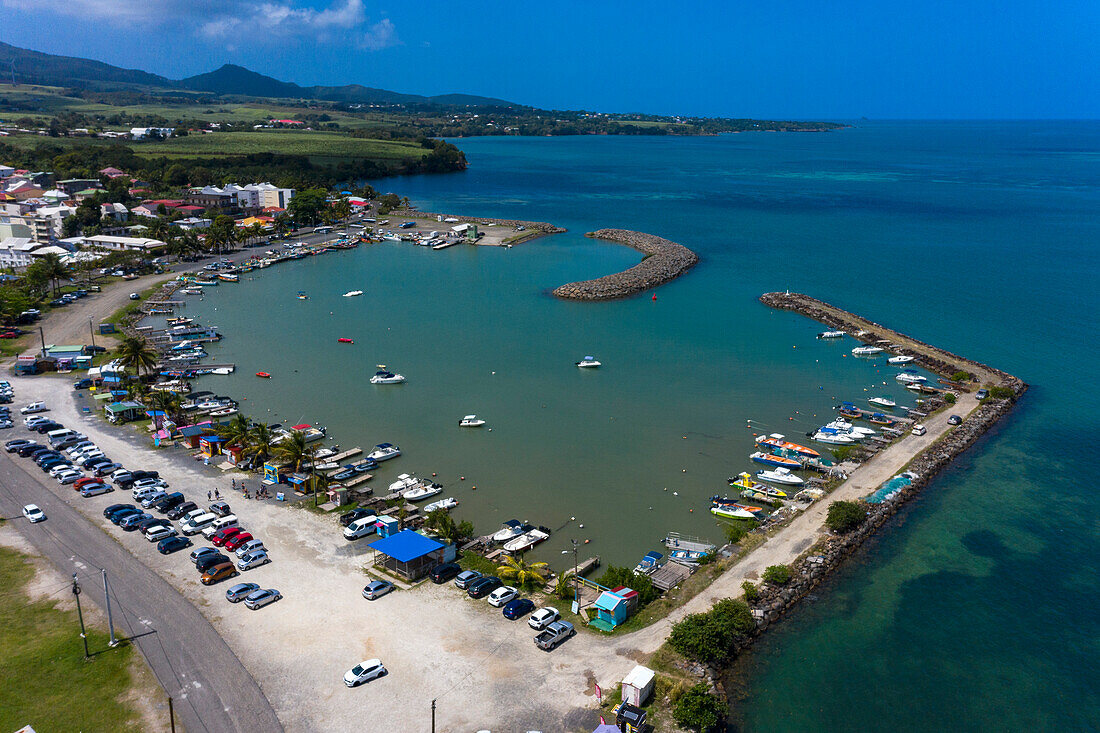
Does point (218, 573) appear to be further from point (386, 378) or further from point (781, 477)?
point (781, 477)

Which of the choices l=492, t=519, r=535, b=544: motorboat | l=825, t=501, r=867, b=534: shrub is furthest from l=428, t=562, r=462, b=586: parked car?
l=825, t=501, r=867, b=534: shrub

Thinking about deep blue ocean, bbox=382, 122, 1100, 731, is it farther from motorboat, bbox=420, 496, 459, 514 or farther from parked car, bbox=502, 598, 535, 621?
motorboat, bbox=420, 496, 459, 514

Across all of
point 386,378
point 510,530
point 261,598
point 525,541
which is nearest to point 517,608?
point 525,541

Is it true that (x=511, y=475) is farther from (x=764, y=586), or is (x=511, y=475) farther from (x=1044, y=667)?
(x=1044, y=667)

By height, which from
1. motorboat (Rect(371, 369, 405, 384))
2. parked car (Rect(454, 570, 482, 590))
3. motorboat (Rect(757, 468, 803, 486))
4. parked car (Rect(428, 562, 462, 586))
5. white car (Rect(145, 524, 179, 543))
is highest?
motorboat (Rect(371, 369, 405, 384))

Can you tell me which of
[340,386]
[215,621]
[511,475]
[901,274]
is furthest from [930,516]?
[901,274]

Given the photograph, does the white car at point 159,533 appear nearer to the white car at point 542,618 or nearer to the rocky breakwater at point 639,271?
the white car at point 542,618

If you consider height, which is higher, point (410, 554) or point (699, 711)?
point (410, 554)
